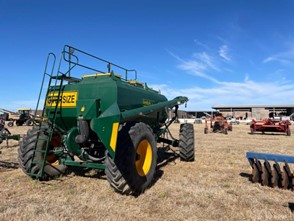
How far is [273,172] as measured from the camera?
19.6 feet

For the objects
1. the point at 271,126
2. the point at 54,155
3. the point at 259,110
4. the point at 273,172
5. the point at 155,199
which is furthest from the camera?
the point at 259,110

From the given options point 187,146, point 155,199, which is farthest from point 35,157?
point 187,146

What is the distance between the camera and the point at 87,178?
6656mm

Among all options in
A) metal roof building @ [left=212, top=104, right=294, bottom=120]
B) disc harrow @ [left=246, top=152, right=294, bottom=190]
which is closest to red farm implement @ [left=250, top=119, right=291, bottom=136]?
disc harrow @ [left=246, top=152, right=294, bottom=190]

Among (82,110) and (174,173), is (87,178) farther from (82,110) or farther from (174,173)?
(174,173)

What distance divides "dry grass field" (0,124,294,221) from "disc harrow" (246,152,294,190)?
0.69 feet

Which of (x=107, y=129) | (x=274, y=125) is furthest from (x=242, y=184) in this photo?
(x=274, y=125)

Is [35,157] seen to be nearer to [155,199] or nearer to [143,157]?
[143,157]

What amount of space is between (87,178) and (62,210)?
83.5 inches

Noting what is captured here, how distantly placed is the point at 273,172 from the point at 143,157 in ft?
8.77

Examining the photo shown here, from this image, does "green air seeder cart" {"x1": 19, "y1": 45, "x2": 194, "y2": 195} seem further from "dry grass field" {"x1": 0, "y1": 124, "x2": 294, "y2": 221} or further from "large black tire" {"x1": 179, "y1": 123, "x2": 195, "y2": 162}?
"large black tire" {"x1": 179, "y1": 123, "x2": 195, "y2": 162}

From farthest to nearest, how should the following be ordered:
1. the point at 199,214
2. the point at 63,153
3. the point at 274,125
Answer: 1. the point at 274,125
2. the point at 63,153
3. the point at 199,214

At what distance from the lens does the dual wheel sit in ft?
17.1

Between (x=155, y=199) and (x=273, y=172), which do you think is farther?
(x=273, y=172)
